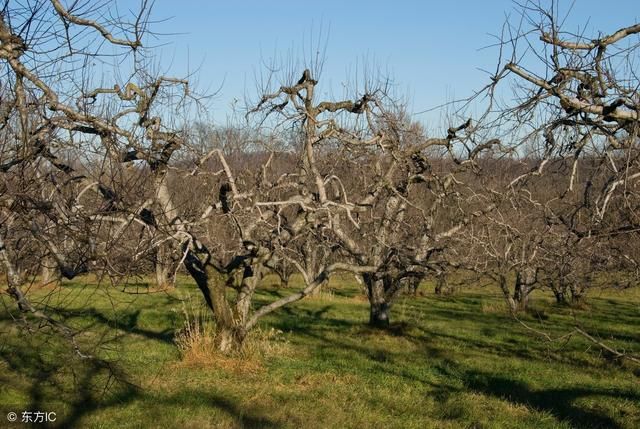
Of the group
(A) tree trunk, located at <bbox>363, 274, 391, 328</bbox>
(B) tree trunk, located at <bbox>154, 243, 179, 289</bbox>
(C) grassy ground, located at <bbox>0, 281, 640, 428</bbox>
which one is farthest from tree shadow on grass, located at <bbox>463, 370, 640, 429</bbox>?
(B) tree trunk, located at <bbox>154, 243, 179, 289</bbox>

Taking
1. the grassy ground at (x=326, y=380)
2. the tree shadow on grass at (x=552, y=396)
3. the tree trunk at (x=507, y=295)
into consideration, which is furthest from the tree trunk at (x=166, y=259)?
the tree trunk at (x=507, y=295)

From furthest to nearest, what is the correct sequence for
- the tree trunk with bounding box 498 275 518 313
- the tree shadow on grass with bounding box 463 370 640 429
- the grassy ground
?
the tree trunk with bounding box 498 275 518 313 → the tree shadow on grass with bounding box 463 370 640 429 → the grassy ground

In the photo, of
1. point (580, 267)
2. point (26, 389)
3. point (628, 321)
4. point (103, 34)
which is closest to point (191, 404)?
point (26, 389)

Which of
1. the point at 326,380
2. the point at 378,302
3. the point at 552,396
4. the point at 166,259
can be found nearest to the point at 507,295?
the point at 378,302

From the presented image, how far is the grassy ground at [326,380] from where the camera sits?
7312 mm

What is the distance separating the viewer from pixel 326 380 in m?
9.28

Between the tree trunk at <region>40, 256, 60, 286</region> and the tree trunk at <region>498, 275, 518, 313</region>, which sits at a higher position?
the tree trunk at <region>40, 256, 60, 286</region>

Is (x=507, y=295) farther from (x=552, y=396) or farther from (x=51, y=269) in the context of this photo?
(x=51, y=269)

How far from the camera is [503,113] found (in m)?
5.22

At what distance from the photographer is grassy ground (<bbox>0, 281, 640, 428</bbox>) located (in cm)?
731

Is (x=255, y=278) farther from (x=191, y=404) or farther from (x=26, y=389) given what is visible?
(x=26, y=389)

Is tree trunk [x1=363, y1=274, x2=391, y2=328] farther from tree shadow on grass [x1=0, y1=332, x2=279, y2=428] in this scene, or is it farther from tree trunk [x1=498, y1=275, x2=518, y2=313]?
tree shadow on grass [x1=0, y1=332, x2=279, y2=428]

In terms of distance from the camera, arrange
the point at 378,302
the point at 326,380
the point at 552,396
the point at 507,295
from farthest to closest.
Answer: the point at 507,295 → the point at 378,302 → the point at 326,380 → the point at 552,396

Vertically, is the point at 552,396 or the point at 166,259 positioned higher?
the point at 166,259
